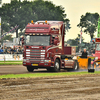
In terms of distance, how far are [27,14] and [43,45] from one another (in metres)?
84.6

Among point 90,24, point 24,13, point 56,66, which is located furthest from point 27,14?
point 56,66

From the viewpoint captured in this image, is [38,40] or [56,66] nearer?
[38,40]

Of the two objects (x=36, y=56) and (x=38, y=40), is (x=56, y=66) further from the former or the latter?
(x=38, y=40)

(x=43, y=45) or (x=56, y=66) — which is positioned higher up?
(x=43, y=45)

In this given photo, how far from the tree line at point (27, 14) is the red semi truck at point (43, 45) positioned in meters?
81.2

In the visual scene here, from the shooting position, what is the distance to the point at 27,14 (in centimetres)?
11106

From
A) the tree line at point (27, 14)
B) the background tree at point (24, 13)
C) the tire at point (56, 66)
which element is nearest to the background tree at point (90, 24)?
the tree line at point (27, 14)

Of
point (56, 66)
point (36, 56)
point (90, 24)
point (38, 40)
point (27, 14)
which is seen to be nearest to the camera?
point (38, 40)

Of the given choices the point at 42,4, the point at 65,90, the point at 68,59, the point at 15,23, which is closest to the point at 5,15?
the point at 15,23

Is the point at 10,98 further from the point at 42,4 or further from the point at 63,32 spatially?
the point at 42,4

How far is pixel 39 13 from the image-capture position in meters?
114

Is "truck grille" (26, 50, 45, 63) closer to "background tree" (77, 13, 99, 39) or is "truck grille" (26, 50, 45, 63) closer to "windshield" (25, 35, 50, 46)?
"windshield" (25, 35, 50, 46)

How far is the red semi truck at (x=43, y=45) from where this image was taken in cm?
2747

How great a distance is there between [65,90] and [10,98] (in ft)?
10.3
